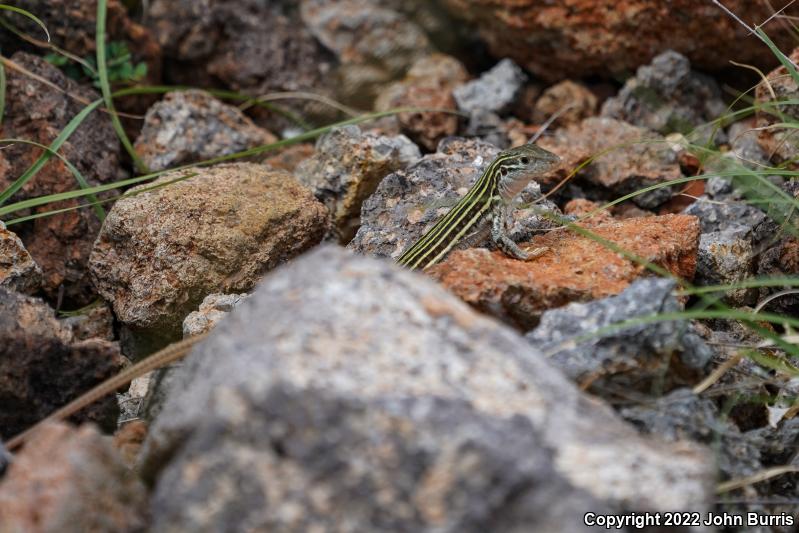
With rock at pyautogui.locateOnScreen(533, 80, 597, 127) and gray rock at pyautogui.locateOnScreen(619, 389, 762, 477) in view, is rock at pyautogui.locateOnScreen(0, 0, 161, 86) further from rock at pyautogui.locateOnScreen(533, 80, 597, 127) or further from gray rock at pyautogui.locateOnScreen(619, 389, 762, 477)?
gray rock at pyautogui.locateOnScreen(619, 389, 762, 477)

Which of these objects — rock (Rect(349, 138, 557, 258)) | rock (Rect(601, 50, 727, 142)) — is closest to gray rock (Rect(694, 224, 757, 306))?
rock (Rect(349, 138, 557, 258))

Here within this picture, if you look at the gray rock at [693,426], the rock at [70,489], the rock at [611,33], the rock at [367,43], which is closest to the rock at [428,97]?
the rock at [367,43]

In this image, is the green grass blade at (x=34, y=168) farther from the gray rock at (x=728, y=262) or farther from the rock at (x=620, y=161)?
the gray rock at (x=728, y=262)

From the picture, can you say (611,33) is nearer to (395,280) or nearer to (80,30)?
(80,30)

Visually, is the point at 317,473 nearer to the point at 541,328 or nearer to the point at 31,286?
the point at 541,328

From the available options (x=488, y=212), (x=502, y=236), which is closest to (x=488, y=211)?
(x=488, y=212)
